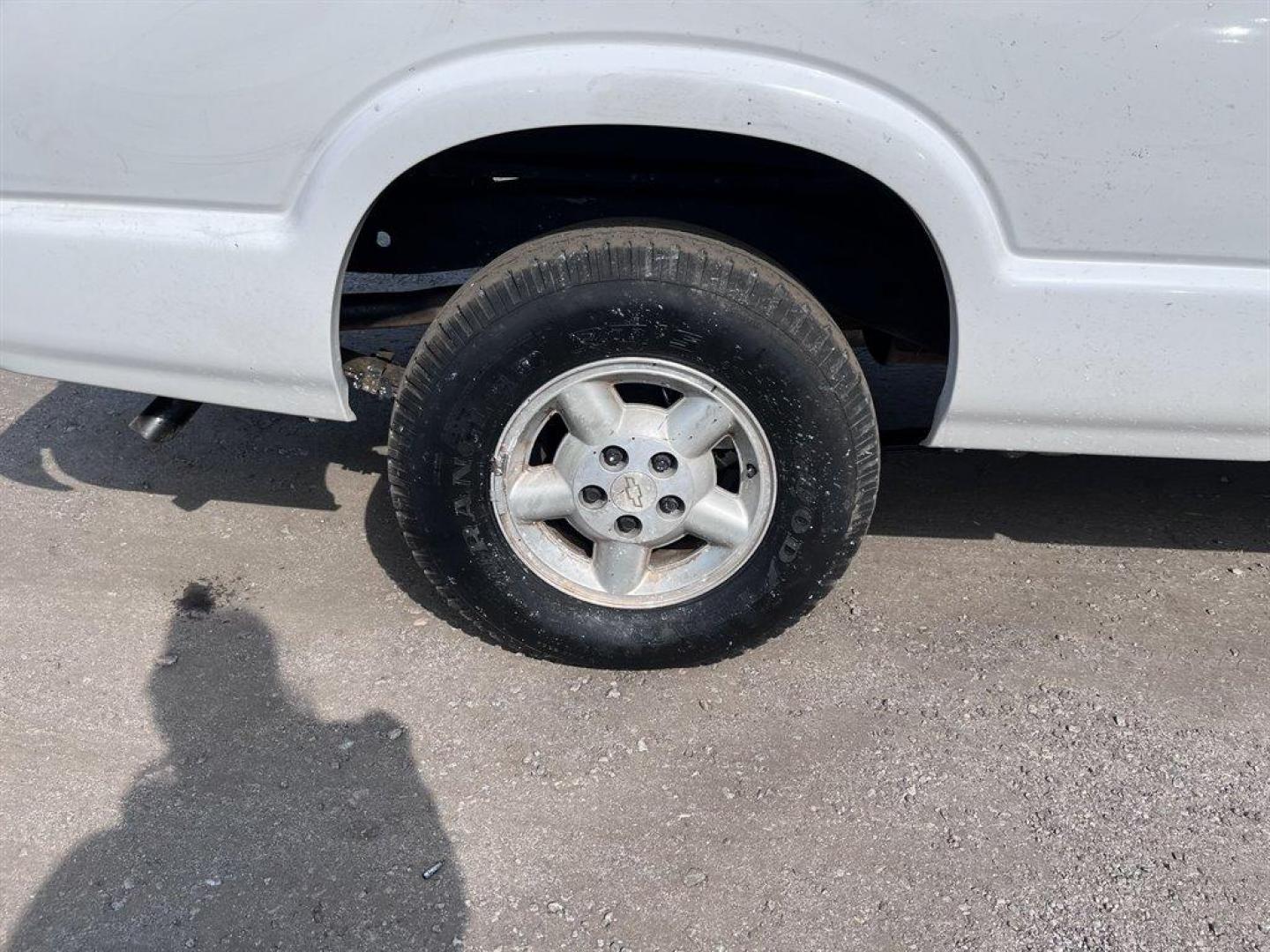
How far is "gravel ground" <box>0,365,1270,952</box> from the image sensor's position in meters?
2.27

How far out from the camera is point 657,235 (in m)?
2.50

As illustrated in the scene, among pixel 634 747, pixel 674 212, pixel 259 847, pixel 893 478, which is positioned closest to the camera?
pixel 259 847

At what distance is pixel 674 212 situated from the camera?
9.15ft

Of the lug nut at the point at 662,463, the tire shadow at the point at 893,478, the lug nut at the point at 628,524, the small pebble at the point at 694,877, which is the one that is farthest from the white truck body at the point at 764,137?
the small pebble at the point at 694,877

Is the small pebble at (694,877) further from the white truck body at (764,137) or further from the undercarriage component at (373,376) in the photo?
the undercarriage component at (373,376)

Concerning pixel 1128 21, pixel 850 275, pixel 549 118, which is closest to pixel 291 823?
pixel 549 118

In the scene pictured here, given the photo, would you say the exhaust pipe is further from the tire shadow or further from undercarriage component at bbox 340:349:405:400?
the tire shadow

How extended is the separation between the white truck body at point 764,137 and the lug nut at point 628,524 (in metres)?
0.76

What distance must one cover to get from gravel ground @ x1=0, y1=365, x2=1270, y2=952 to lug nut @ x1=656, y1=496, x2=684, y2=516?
45cm

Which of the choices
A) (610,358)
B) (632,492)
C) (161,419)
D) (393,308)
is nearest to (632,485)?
(632,492)

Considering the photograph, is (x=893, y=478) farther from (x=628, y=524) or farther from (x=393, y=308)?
(x=393, y=308)

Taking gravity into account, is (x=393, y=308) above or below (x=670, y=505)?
above

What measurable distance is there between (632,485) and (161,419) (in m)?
1.27

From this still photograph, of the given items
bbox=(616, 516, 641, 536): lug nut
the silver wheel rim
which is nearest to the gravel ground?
the silver wheel rim
